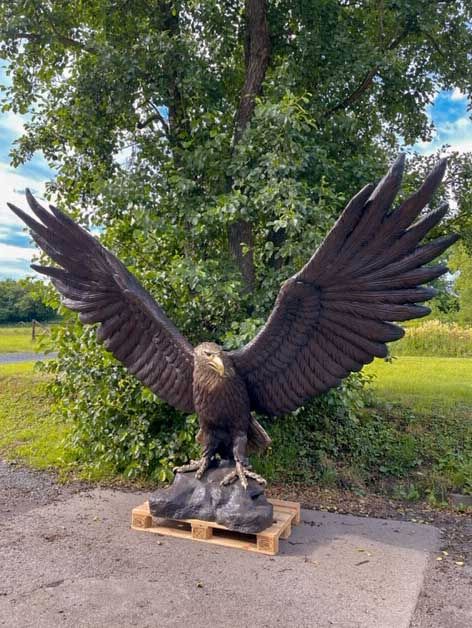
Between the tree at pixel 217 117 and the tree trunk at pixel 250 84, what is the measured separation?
15 mm

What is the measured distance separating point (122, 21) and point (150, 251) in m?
2.82

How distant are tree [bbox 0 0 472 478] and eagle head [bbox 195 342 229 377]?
0.70 metres

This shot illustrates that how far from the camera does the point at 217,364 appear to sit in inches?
126

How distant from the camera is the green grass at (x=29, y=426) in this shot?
17.8ft

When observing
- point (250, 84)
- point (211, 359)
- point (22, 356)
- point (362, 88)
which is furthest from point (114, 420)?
point (22, 356)

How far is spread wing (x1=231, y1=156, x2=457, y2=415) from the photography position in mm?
2691

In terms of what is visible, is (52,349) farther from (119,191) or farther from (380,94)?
(380,94)

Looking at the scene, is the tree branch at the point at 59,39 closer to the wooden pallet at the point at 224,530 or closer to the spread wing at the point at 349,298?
the spread wing at the point at 349,298

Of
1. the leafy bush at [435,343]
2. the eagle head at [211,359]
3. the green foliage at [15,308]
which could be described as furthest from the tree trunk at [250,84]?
the green foliage at [15,308]

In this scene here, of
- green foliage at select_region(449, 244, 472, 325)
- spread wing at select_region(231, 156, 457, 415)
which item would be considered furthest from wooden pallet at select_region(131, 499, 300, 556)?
green foliage at select_region(449, 244, 472, 325)

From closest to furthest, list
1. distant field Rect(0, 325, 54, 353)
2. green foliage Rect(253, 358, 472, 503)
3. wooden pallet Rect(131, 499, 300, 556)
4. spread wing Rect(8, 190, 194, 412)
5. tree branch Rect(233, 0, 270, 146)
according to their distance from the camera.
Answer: wooden pallet Rect(131, 499, 300, 556), spread wing Rect(8, 190, 194, 412), green foliage Rect(253, 358, 472, 503), tree branch Rect(233, 0, 270, 146), distant field Rect(0, 325, 54, 353)

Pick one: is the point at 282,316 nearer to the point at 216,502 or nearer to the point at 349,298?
the point at 349,298

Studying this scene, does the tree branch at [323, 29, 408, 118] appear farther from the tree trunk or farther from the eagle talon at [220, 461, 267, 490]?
the eagle talon at [220, 461, 267, 490]

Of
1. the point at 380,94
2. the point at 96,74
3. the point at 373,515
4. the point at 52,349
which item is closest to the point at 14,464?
the point at 52,349
